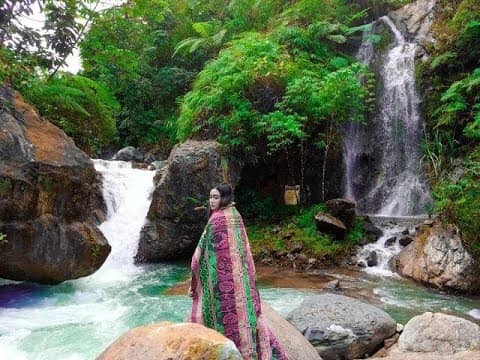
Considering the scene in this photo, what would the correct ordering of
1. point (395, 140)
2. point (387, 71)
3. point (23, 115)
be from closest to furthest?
point (23, 115), point (395, 140), point (387, 71)

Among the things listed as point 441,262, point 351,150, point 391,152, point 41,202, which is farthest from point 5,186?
point 391,152

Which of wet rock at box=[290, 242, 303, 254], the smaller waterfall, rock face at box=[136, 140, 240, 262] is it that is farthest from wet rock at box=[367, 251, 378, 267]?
rock face at box=[136, 140, 240, 262]

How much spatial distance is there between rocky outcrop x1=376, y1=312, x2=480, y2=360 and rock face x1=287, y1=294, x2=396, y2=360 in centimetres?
28

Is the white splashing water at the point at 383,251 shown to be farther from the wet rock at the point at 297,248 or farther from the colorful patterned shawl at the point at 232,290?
the colorful patterned shawl at the point at 232,290

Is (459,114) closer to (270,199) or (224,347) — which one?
(270,199)

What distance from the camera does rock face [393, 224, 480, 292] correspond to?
805cm

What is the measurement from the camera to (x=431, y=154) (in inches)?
436

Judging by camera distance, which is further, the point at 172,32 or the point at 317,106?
the point at 172,32

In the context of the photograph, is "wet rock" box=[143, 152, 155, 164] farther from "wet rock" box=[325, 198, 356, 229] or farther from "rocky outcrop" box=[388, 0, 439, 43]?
"rocky outcrop" box=[388, 0, 439, 43]

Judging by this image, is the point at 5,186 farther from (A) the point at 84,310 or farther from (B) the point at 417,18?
(B) the point at 417,18

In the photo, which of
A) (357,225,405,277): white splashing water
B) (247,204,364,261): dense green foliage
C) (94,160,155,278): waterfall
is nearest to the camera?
(357,225,405,277): white splashing water

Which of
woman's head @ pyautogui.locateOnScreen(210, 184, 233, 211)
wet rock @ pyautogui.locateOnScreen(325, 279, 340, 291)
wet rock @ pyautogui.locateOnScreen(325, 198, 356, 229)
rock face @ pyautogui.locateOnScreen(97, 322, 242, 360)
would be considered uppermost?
woman's head @ pyautogui.locateOnScreen(210, 184, 233, 211)

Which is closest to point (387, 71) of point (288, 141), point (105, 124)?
point (288, 141)

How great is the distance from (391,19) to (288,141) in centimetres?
811
